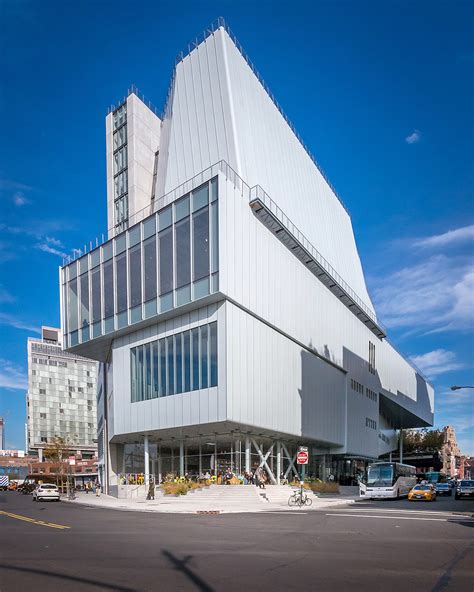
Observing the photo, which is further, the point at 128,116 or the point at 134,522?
the point at 128,116

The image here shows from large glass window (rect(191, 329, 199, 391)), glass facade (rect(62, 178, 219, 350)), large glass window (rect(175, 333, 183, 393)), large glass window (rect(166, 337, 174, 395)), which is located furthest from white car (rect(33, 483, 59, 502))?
large glass window (rect(191, 329, 199, 391))

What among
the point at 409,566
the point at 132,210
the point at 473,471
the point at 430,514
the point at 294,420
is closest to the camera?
the point at 409,566

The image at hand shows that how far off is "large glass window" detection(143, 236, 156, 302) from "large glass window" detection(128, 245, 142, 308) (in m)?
0.71

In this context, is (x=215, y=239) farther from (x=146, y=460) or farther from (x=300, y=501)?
(x=146, y=460)

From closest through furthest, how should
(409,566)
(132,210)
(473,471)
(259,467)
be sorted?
1. (409,566)
2. (259,467)
3. (132,210)
4. (473,471)

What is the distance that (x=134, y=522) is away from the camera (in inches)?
914

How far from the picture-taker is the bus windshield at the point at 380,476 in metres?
41.4

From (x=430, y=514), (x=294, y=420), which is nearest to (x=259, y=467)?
(x=294, y=420)

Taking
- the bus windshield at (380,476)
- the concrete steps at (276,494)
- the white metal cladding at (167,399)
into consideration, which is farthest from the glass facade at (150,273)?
the bus windshield at (380,476)

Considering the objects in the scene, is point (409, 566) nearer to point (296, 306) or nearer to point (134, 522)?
point (134, 522)

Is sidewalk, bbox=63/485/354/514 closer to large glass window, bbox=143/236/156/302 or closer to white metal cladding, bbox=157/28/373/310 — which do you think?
large glass window, bbox=143/236/156/302

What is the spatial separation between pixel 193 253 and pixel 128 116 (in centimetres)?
2723

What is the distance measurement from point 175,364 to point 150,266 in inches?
298

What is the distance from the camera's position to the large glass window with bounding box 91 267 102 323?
48.3 meters
